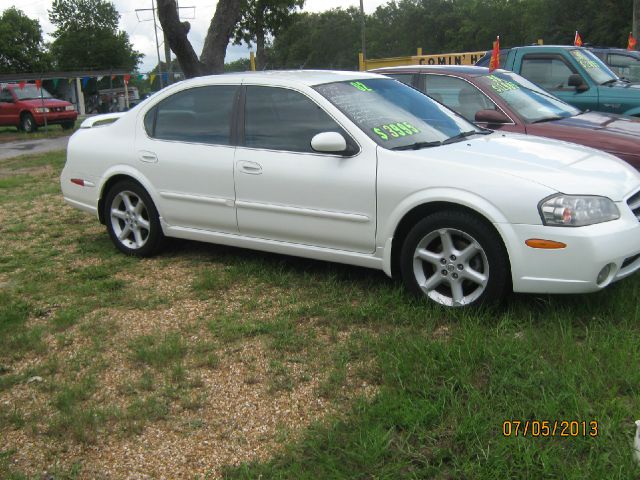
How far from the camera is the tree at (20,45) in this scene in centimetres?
7181

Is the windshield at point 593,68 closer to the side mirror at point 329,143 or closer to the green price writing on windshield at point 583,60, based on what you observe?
the green price writing on windshield at point 583,60

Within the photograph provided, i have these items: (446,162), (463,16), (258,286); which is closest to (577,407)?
(446,162)

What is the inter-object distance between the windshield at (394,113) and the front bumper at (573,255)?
1.10 m

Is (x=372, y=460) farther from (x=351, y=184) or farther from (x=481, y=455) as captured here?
(x=351, y=184)

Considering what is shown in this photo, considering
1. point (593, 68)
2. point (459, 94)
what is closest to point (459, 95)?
point (459, 94)

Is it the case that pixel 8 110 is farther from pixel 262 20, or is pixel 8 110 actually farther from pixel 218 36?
pixel 262 20

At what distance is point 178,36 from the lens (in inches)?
488

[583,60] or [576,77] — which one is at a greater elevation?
[583,60]

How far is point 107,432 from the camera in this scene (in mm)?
3146

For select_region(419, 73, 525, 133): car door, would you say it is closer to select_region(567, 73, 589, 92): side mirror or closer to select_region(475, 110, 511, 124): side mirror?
select_region(475, 110, 511, 124): side mirror

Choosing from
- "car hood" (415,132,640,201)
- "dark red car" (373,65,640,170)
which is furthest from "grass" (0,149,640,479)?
"dark red car" (373,65,640,170)

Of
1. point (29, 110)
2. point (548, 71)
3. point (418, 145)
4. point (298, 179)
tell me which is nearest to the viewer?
point (418, 145)

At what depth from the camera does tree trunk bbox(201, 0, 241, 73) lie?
13164 millimetres

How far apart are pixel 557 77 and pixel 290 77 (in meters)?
5.23
